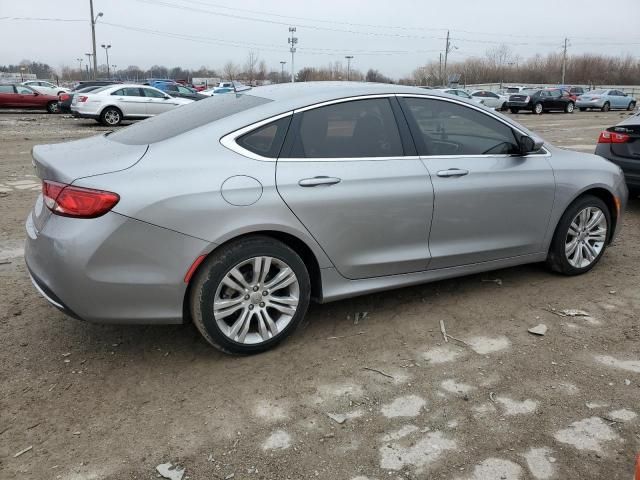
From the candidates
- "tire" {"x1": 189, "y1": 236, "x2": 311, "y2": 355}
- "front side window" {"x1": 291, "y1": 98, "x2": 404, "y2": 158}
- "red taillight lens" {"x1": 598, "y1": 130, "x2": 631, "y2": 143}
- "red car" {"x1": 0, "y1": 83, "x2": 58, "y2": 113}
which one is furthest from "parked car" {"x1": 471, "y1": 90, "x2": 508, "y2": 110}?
"tire" {"x1": 189, "y1": 236, "x2": 311, "y2": 355}

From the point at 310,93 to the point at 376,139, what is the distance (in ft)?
1.73

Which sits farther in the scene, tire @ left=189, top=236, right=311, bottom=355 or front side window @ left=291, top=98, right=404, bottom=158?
front side window @ left=291, top=98, right=404, bottom=158

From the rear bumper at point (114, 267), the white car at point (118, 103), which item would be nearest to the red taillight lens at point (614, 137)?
the rear bumper at point (114, 267)

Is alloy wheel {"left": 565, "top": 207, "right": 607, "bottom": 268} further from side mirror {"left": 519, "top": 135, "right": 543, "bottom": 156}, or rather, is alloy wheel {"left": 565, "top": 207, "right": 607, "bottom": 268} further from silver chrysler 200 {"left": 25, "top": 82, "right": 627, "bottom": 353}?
side mirror {"left": 519, "top": 135, "right": 543, "bottom": 156}

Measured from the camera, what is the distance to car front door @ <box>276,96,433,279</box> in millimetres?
3459

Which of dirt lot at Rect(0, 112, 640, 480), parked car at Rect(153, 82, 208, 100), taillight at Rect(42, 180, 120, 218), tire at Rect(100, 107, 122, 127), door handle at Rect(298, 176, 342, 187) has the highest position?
parked car at Rect(153, 82, 208, 100)

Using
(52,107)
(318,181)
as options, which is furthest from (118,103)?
(318,181)

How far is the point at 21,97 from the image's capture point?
85.2 feet

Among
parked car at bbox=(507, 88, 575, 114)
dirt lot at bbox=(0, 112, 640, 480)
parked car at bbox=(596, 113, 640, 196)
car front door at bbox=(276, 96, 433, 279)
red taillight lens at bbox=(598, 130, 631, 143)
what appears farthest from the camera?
parked car at bbox=(507, 88, 575, 114)

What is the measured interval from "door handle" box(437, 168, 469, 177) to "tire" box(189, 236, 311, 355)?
1.20 m

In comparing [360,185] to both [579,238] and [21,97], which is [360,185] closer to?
[579,238]

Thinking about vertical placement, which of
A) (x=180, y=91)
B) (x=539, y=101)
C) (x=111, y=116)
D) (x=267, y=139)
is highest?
(x=180, y=91)

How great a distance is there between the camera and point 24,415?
9.53 ft

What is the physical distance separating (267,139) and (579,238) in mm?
2930
